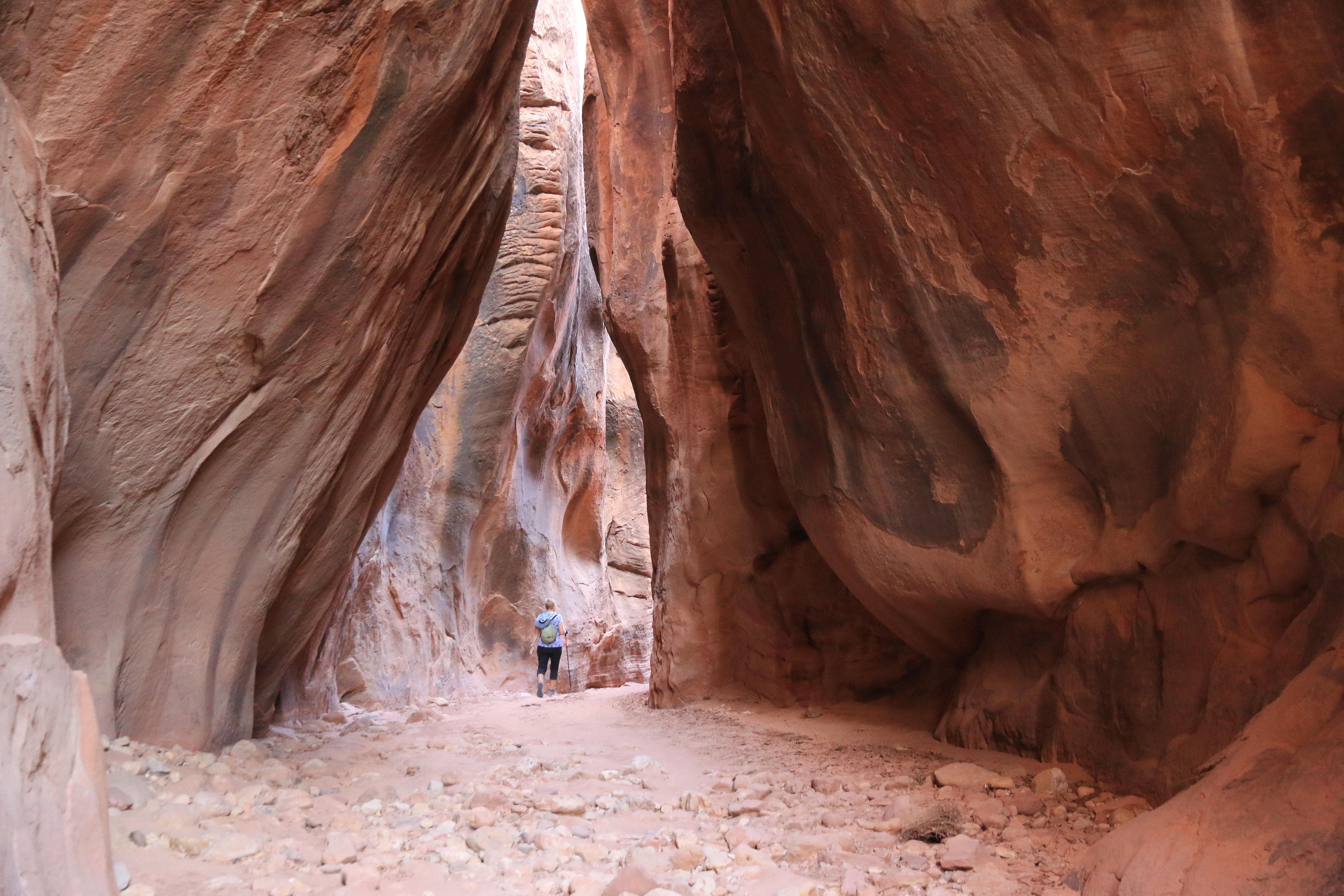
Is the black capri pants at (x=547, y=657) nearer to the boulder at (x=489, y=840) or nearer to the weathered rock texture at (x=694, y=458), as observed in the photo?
the weathered rock texture at (x=694, y=458)

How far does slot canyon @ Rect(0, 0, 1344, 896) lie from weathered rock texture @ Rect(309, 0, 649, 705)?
4.45 m

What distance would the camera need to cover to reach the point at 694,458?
28.0 ft

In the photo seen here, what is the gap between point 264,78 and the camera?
3793mm

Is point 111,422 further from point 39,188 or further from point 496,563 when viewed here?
point 496,563

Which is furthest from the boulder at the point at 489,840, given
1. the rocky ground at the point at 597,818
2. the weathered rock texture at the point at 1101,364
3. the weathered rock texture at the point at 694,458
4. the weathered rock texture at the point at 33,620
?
the weathered rock texture at the point at 694,458

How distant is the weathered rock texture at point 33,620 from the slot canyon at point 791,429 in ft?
0.05

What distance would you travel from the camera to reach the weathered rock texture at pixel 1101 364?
9.93ft

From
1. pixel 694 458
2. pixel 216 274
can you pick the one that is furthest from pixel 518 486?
pixel 216 274

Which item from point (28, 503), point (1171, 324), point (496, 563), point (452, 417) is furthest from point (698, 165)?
point (496, 563)

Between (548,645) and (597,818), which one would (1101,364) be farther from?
(548,645)

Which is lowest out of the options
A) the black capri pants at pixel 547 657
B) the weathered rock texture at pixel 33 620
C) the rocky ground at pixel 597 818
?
the black capri pants at pixel 547 657

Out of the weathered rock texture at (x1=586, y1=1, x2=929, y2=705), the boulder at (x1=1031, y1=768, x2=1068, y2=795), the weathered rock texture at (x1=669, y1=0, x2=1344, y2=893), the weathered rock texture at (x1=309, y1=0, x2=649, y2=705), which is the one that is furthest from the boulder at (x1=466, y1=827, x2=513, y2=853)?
the weathered rock texture at (x1=309, y1=0, x2=649, y2=705)

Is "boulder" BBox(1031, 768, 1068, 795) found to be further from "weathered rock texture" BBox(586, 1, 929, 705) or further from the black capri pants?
the black capri pants

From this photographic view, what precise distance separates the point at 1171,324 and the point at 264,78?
3.81 meters
